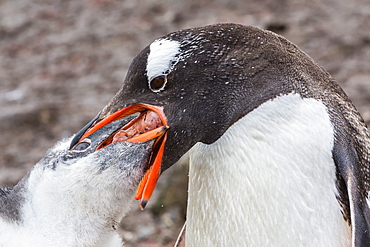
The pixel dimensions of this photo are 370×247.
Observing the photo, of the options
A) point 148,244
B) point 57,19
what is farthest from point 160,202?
point 57,19

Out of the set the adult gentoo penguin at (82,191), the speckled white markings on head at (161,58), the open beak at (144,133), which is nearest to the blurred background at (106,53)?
the adult gentoo penguin at (82,191)

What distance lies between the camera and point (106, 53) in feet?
19.6

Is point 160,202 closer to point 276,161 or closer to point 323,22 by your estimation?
point 276,161

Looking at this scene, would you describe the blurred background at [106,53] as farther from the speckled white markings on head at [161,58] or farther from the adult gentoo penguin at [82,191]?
the speckled white markings on head at [161,58]

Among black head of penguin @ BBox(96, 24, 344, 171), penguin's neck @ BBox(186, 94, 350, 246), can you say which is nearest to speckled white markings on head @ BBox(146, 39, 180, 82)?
black head of penguin @ BBox(96, 24, 344, 171)

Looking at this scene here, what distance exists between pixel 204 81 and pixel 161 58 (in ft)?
0.50

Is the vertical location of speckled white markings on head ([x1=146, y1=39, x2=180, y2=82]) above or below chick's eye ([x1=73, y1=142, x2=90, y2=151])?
above

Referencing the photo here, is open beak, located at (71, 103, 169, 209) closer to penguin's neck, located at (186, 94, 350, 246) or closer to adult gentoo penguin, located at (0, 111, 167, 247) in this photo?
adult gentoo penguin, located at (0, 111, 167, 247)

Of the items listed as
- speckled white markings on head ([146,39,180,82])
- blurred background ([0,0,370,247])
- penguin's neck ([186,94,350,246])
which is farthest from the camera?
blurred background ([0,0,370,247])

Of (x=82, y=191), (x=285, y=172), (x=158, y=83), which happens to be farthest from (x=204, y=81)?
(x=82, y=191)

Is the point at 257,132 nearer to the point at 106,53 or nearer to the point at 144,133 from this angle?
the point at 144,133

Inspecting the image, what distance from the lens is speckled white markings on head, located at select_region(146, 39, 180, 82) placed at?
6.42 ft

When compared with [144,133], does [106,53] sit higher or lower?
higher

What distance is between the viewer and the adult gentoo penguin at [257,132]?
1.99 m
